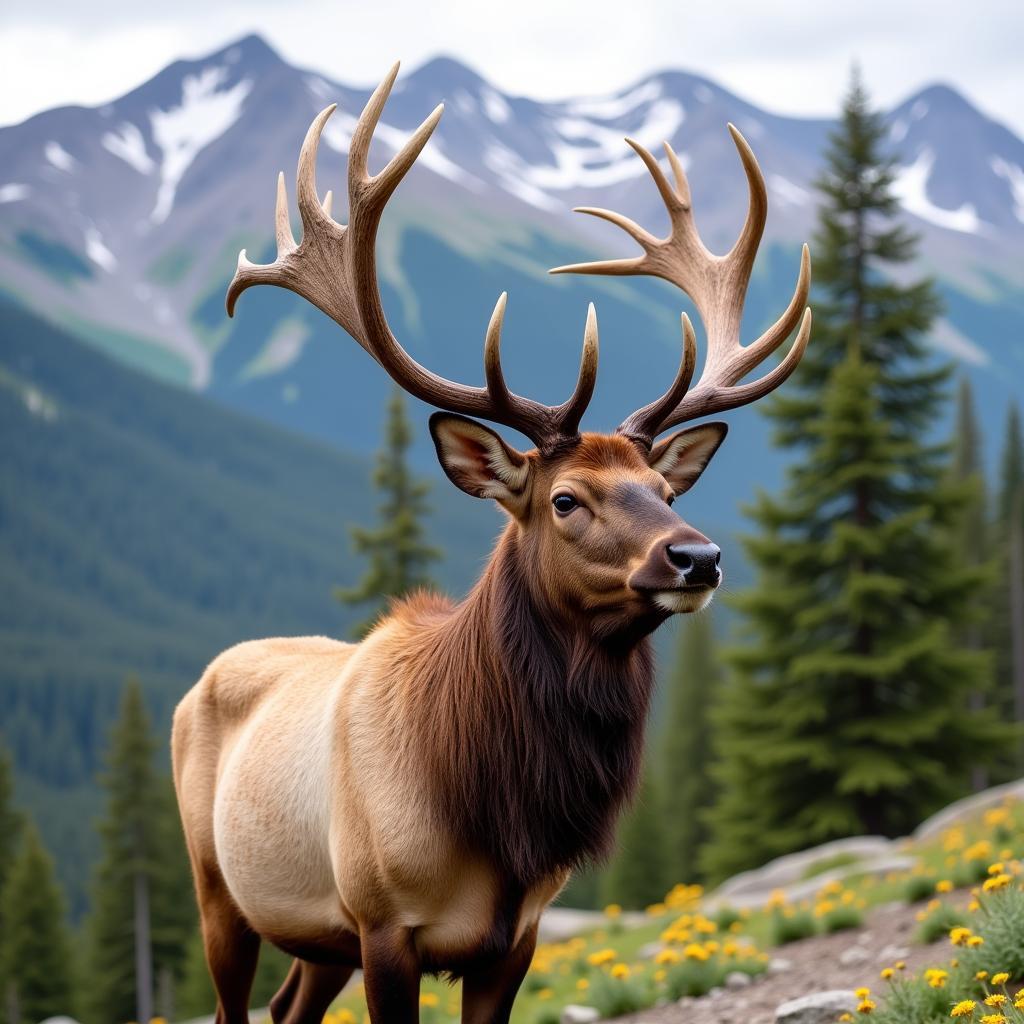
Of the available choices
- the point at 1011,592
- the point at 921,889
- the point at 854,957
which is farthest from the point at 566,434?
the point at 1011,592

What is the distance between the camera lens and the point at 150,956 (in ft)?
129

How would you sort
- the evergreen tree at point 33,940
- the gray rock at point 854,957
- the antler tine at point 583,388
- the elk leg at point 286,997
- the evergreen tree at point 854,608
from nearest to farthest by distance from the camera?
the antler tine at point 583,388 → the elk leg at point 286,997 → the gray rock at point 854,957 → the evergreen tree at point 854,608 → the evergreen tree at point 33,940

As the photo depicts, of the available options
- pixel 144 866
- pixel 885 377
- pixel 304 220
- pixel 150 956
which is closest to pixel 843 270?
pixel 885 377

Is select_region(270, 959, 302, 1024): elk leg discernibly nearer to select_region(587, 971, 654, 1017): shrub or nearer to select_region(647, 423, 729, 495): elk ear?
select_region(587, 971, 654, 1017): shrub

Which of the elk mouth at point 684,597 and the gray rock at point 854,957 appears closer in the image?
the elk mouth at point 684,597

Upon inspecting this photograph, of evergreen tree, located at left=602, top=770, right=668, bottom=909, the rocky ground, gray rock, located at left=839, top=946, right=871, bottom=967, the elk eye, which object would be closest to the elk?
the elk eye

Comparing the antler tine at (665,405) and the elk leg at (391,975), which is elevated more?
the antler tine at (665,405)

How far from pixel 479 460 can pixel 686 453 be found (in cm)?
102

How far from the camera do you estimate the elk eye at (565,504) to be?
14.9ft

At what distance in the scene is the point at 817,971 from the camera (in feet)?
24.3

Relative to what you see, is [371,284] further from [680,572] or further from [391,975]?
[391,975]

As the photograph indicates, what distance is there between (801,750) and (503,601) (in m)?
16.7

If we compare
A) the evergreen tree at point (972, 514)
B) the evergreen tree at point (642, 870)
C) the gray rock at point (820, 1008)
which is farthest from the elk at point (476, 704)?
the evergreen tree at point (642, 870)

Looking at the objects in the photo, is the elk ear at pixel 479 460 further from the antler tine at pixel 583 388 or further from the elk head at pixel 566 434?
the antler tine at pixel 583 388
